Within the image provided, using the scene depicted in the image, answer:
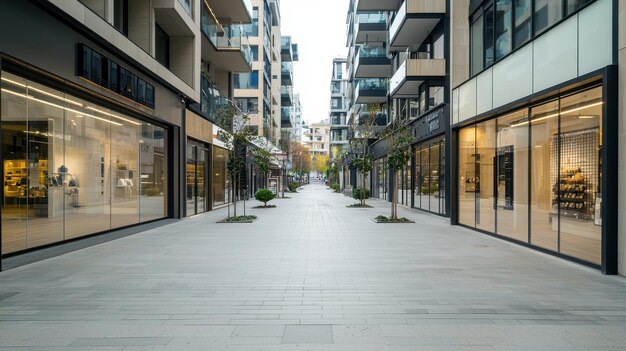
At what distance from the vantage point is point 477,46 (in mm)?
14875

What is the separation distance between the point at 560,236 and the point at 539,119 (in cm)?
285

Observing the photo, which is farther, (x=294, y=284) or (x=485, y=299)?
(x=294, y=284)

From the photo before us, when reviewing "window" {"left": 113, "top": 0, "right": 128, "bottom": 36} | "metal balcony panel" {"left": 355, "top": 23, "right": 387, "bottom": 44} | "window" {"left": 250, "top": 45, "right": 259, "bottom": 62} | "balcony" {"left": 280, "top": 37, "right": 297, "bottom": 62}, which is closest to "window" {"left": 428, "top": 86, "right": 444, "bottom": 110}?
"window" {"left": 113, "top": 0, "right": 128, "bottom": 36}

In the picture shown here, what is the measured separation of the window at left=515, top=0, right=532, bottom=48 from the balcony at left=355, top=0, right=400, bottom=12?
53.3 ft

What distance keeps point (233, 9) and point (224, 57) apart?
2.82 metres

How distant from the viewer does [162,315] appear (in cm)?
524

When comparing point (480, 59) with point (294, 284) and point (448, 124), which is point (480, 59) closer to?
point (448, 124)

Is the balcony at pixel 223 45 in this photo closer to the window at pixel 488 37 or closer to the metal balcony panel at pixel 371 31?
the metal balcony panel at pixel 371 31

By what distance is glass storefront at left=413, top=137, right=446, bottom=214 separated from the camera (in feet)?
63.6

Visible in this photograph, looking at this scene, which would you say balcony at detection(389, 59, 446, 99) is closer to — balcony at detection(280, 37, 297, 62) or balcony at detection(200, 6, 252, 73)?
balcony at detection(200, 6, 252, 73)

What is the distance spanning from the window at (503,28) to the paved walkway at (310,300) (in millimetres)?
5994

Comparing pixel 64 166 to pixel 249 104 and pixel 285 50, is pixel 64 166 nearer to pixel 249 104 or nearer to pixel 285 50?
pixel 249 104

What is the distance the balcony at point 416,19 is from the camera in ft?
65.6

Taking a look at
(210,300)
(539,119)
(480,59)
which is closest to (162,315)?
(210,300)
